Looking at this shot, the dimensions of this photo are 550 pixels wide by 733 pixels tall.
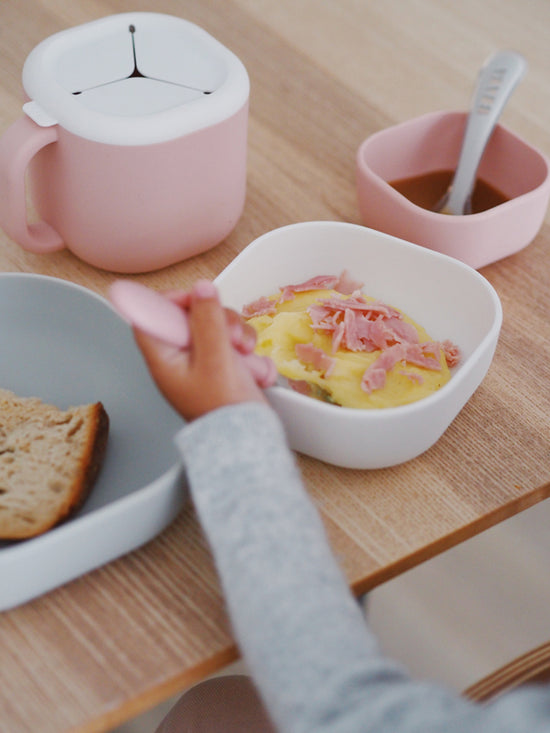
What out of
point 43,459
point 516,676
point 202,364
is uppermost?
point 202,364

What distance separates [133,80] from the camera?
0.77 meters

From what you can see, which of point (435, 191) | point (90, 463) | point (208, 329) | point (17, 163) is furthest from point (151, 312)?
point (435, 191)

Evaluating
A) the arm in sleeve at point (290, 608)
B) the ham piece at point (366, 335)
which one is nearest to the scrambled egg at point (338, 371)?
the ham piece at point (366, 335)

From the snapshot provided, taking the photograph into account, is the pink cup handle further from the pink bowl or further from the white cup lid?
the pink bowl

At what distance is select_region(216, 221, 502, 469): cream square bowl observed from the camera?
0.59 metres

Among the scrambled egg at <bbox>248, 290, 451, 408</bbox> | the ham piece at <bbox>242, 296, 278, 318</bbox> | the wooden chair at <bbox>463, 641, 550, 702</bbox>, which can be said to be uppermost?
the scrambled egg at <bbox>248, 290, 451, 408</bbox>

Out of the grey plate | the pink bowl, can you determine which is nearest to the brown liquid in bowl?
the pink bowl

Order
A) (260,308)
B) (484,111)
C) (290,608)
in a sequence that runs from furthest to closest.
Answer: (484,111), (260,308), (290,608)

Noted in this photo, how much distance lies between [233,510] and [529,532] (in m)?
0.91

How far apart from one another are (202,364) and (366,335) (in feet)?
0.56

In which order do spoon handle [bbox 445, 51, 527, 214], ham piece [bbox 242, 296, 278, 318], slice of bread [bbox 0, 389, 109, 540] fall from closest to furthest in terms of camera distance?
slice of bread [bbox 0, 389, 109, 540] → ham piece [bbox 242, 296, 278, 318] → spoon handle [bbox 445, 51, 527, 214]

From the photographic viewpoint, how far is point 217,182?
0.77m

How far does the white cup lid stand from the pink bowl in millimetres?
169

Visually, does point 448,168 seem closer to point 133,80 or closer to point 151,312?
point 133,80
